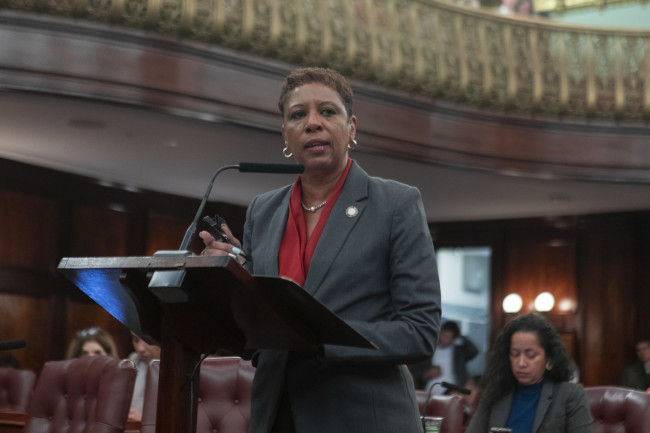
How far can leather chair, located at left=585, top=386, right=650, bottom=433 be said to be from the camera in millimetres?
4020

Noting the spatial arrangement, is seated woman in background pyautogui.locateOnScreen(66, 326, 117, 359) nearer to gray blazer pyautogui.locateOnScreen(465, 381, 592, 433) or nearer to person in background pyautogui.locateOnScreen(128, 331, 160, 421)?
person in background pyautogui.locateOnScreen(128, 331, 160, 421)

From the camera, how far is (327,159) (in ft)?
6.64

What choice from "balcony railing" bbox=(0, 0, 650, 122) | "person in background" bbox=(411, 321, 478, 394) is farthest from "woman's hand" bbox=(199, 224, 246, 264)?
"person in background" bbox=(411, 321, 478, 394)

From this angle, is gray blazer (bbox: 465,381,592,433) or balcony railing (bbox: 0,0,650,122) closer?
gray blazer (bbox: 465,381,592,433)

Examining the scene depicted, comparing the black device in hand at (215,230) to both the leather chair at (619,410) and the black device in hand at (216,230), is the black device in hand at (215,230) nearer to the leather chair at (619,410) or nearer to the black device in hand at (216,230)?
the black device in hand at (216,230)

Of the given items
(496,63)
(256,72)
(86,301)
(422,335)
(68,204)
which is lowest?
(422,335)

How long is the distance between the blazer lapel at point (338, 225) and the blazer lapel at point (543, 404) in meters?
2.41

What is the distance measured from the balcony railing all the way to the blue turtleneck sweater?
4.12 metres

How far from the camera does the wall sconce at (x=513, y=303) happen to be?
38.1 ft

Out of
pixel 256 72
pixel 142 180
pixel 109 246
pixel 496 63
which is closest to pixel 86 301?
pixel 109 246

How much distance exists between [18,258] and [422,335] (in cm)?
814

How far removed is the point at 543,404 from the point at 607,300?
24.0 feet

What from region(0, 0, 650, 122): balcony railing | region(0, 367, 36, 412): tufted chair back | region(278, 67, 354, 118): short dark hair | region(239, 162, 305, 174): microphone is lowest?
region(0, 367, 36, 412): tufted chair back

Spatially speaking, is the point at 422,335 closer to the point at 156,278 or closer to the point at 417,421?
the point at 417,421
